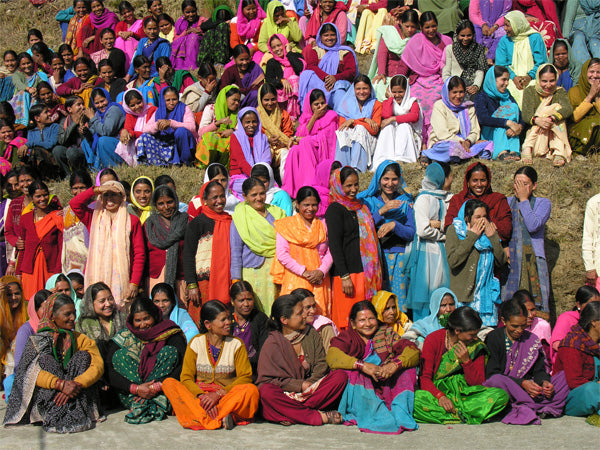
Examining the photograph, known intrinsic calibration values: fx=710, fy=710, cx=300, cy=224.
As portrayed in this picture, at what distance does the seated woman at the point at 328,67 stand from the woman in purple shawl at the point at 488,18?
179cm

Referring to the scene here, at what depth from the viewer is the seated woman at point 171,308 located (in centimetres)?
565

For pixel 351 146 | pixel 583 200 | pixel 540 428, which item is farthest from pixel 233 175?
Answer: pixel 540 428

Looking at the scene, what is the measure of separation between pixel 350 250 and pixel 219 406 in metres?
1.81

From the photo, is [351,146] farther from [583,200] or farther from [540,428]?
[540,428]

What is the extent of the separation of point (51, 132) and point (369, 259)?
17.6ft

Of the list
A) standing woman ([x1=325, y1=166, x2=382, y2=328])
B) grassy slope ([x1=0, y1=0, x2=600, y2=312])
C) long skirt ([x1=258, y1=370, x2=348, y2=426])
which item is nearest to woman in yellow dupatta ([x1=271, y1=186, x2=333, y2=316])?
standing woman ([x1=325, y1=166, x2=382, y2=328])

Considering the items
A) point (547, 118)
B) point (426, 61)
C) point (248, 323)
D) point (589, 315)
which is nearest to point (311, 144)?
point (426, 61)

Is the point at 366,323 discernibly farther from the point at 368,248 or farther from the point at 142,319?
the point at 142,319

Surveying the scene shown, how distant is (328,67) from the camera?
9.39 meters

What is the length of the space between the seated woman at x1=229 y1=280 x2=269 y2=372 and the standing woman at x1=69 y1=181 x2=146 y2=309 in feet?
3.41

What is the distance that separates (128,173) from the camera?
841 cm

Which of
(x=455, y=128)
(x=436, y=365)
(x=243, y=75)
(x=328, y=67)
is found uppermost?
(x=328, y=67)

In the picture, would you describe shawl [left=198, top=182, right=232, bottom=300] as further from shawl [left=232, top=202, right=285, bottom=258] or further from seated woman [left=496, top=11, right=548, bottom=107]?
seated woman [left=496, top=11, right=548, bottom=107]

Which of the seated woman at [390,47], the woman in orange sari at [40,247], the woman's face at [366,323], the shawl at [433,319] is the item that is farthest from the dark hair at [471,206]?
the woman in orange sari at [40,247]
